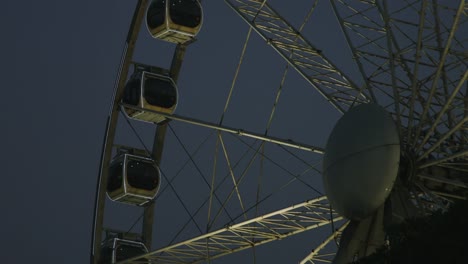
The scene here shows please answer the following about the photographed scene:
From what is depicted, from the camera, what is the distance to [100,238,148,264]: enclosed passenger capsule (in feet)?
103

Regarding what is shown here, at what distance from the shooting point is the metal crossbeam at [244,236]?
29.2m

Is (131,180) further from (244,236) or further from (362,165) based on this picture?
(362,165)

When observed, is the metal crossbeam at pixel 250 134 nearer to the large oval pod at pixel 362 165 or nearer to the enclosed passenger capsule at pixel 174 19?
the enclosed passenger capsule at pixel 174 19

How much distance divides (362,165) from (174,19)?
939cm

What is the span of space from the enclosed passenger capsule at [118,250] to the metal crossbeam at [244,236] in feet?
0.72

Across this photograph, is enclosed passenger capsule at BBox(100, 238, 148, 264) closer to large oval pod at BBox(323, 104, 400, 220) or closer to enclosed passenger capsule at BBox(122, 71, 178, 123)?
enclosed passenger capsule at BBox(122, 71, 178, 123)

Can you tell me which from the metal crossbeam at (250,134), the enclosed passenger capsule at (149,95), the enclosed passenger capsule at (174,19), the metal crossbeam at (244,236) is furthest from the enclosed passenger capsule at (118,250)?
the enclosed passenger capsule at (174,19)

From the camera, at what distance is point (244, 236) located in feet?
101

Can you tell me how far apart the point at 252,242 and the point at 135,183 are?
291cm

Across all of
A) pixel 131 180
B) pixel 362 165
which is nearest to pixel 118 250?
pixel 131 180

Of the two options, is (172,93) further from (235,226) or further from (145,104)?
(235,226)

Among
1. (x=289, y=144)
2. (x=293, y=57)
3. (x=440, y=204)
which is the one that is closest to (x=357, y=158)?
(x=440, y=204)

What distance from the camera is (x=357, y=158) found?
22266 mm

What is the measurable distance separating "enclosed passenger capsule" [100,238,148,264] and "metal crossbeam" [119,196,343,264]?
0.22 meters
